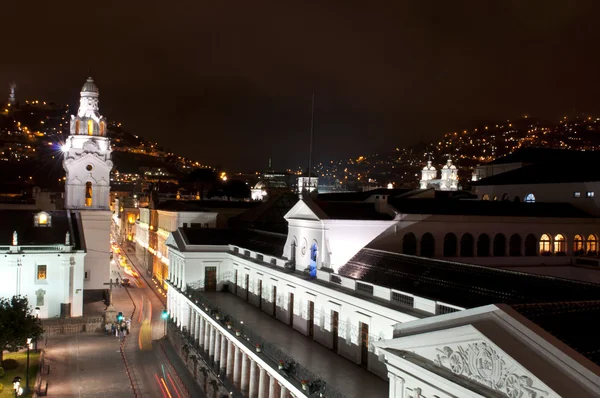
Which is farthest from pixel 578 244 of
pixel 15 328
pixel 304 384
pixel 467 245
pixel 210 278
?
pixel 15 328

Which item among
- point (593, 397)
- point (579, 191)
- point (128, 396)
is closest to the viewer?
point (593, 397)

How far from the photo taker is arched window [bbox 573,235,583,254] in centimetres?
4234

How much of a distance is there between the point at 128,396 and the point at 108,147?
34.0 metres

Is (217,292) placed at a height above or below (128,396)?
above

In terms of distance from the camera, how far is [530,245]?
1614 inches

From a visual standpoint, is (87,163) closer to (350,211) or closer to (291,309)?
(291,309)

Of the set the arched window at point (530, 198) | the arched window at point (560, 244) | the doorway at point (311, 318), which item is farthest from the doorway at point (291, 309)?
the arched window at point (530, 198)

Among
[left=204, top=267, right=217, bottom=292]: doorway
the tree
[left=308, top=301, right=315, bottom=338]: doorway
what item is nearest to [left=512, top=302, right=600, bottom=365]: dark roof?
[left=308, top=301, right=315, bottom=338]: doorway

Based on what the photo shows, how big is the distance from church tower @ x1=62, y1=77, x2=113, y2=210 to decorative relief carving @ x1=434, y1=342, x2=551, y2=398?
51607mm

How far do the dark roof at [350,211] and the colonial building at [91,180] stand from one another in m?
32.5

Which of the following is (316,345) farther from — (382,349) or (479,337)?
(479,337)

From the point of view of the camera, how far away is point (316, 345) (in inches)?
1166

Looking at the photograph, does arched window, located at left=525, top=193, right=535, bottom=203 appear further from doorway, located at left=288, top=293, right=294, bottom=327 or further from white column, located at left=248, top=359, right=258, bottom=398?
white column, located at left=248, top=359, right=258, bottom=398

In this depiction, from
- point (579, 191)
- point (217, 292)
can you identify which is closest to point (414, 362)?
point (217, 292)
